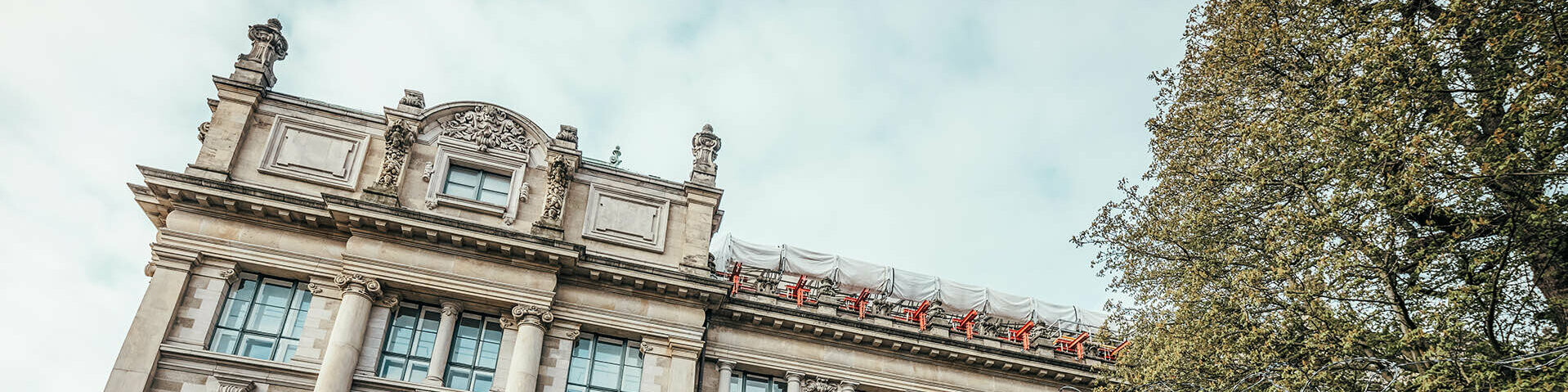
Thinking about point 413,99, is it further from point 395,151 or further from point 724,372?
point 724,372

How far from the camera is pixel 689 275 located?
26.0 m

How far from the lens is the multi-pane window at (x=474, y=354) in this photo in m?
24.0

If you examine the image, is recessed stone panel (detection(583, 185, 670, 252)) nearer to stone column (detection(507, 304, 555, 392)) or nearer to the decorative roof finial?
stone column (detection(507, 304, 555, 392))

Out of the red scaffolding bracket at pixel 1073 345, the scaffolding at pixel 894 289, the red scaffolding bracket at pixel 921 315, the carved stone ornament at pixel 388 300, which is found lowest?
the carved stone ornament at pixel 388 300

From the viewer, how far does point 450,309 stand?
2427cm

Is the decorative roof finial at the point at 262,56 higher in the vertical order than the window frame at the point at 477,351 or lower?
higher

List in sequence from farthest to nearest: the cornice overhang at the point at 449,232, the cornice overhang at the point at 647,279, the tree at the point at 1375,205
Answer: the cornice overhang at the point at 647,279
the cornice overhang at the point at 449,232
the tree at the point at 1375,205

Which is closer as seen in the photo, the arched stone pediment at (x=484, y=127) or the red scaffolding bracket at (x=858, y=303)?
the arched stone pediment at (x=484, y=127)

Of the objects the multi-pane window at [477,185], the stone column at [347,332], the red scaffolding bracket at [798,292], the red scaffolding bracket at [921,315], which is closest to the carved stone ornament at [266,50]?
the multi-pane window at [477,185]

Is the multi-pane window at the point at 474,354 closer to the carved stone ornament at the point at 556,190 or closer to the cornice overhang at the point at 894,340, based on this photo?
the carved stone ornament at the point at 556,190

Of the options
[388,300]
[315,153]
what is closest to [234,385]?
[388,300]

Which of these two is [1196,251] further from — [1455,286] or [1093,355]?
[1093,355]

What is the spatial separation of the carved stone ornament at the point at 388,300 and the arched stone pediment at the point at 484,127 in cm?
468

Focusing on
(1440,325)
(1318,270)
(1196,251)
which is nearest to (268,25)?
(1196,251)
